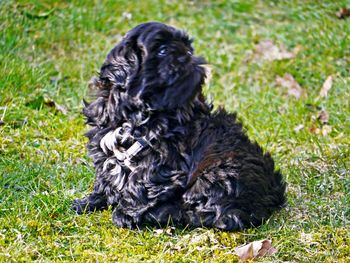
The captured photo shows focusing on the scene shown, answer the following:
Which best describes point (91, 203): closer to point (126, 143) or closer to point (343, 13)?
point (126, 143)

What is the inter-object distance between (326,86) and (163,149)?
121 inches

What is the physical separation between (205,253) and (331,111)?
2673mm

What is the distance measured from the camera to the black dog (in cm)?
378

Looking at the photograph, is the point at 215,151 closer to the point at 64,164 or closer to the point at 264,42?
the point at 64,164

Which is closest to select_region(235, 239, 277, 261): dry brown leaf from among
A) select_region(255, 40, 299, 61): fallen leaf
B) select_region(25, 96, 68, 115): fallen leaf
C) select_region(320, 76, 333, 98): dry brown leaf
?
select_region(25, 96, 68, 115): fallen leaf

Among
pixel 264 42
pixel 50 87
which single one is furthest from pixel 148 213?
pixel 264 42

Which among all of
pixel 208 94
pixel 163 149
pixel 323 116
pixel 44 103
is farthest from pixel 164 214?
pixel 208 94

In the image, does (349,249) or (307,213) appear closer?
(349,249)

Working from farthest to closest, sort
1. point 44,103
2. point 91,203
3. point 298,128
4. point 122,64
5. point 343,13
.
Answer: point 343,13 → point 44,103 → point 298,128 → point 91,203 → point 122,64

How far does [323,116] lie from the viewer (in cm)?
591

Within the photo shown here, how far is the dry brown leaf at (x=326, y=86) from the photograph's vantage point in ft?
20.8

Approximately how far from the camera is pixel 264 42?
24.1ft

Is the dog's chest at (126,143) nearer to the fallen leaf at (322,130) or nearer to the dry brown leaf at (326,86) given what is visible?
the fallen leaf at (322,130)

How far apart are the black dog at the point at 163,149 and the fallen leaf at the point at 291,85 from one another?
2606 millimetres
